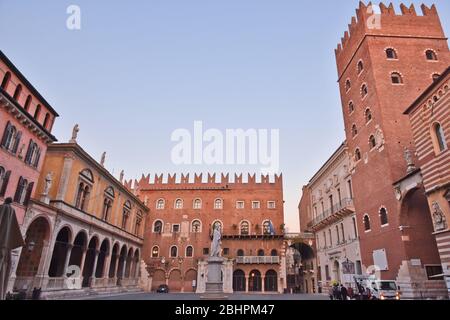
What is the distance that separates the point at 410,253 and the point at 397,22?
19.4 meters

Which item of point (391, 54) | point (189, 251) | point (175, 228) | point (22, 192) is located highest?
point (391, 54)

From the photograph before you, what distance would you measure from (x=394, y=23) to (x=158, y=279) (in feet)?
121

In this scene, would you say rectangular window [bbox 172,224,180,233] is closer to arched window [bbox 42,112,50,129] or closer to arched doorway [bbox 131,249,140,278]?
arched doorway [bbox 131,249,140,278]

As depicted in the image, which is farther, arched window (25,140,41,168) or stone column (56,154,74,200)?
stone column (56,154,74,200)

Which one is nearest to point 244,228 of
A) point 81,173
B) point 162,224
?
Answer: point 162,224

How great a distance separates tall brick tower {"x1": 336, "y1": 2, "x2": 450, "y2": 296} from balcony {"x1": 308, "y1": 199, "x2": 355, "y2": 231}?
1082mm

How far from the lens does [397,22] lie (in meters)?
25.0

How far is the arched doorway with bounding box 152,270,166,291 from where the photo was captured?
118 feet

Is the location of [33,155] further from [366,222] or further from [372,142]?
[366,222]

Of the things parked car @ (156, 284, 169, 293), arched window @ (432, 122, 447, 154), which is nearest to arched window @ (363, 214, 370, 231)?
arched window @ (432, 122, 447, 154)

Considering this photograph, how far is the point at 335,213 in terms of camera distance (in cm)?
2709

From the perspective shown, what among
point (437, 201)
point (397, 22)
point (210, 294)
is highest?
point (397, 22)

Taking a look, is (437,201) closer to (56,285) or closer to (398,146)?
(398,146)

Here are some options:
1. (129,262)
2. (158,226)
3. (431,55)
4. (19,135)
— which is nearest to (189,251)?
(158,226)
